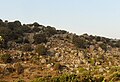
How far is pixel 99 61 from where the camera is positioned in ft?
168

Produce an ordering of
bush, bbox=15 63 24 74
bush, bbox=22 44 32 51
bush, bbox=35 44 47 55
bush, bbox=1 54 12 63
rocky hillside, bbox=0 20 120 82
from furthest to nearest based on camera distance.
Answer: bush, bbox=22 44 32 51 < bush, bbox=35 44 47 55 < bush, bbox=1 54 12 63 < bush, bbox=15 63 24 74 < rocky hillside, bbox=0 20 120 82

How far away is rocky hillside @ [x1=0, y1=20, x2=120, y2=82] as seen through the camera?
4403 cm

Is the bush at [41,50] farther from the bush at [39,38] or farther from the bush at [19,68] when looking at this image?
the bush at [19,68]

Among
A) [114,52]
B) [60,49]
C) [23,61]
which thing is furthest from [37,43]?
[114,52]

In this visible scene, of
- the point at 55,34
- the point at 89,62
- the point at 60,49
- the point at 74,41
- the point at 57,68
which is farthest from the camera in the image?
the point at 55,34

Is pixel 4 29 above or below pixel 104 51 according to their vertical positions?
above

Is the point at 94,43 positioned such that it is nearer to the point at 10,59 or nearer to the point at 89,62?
the point at 89,62

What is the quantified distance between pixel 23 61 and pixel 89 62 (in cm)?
958

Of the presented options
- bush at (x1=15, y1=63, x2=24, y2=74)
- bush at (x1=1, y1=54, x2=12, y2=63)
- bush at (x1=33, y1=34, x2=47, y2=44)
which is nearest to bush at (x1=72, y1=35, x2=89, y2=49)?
bush at (x1=33, y1=34, x2=47, y2=44)

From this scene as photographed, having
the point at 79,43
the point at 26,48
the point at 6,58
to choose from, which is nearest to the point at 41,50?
the point at 26,48

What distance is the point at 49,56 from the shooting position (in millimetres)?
52062

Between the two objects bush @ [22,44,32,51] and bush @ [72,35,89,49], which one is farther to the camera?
bush @ [72,35,89,49]

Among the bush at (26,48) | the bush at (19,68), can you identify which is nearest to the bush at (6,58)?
the bush at (19,68)

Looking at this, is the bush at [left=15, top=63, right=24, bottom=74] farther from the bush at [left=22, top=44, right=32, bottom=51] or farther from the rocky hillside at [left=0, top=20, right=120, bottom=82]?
the bush at [left=22, top=44, right=32, bottom=51]
